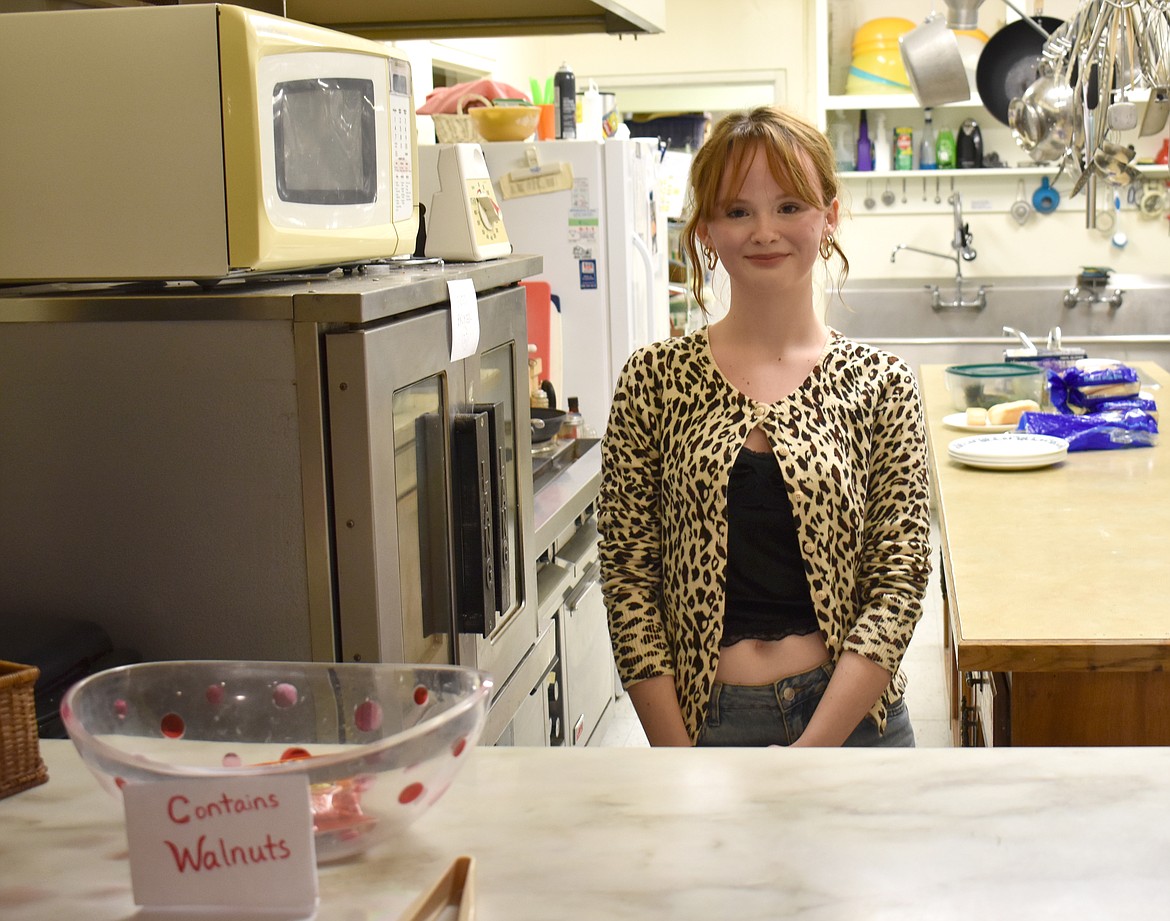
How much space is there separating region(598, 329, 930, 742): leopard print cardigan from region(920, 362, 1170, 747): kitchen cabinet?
0.23 m

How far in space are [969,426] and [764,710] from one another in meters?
2.04

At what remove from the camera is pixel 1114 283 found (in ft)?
21.0

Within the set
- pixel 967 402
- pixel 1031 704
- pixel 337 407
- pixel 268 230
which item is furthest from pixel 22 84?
pixel 967 402

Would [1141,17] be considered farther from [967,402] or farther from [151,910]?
[151,910]

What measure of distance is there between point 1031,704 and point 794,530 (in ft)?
1.72

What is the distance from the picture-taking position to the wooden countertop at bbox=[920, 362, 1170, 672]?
1860mm

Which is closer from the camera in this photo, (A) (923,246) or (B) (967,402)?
(B) (967,402)

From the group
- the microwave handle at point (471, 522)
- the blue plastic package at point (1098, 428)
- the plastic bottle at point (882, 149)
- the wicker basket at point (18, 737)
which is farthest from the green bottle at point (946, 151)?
the wicker basket at point (18, 737)

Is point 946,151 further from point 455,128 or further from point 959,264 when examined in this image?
point 455,128

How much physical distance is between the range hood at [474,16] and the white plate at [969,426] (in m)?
1.37

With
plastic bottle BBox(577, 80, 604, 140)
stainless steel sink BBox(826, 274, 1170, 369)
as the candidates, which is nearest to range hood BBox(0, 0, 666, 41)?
plastic bottle BBox(577, 80, 604, 140)

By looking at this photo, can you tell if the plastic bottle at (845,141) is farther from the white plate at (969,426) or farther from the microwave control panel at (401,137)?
the microwave control panel at (401,137)

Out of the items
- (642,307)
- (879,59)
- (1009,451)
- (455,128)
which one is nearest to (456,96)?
(455,128)

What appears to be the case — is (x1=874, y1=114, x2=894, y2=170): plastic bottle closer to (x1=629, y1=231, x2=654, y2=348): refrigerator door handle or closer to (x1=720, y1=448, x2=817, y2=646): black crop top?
(x1=629, y1=231, x2=654, y2=348): refrigerator door handle
